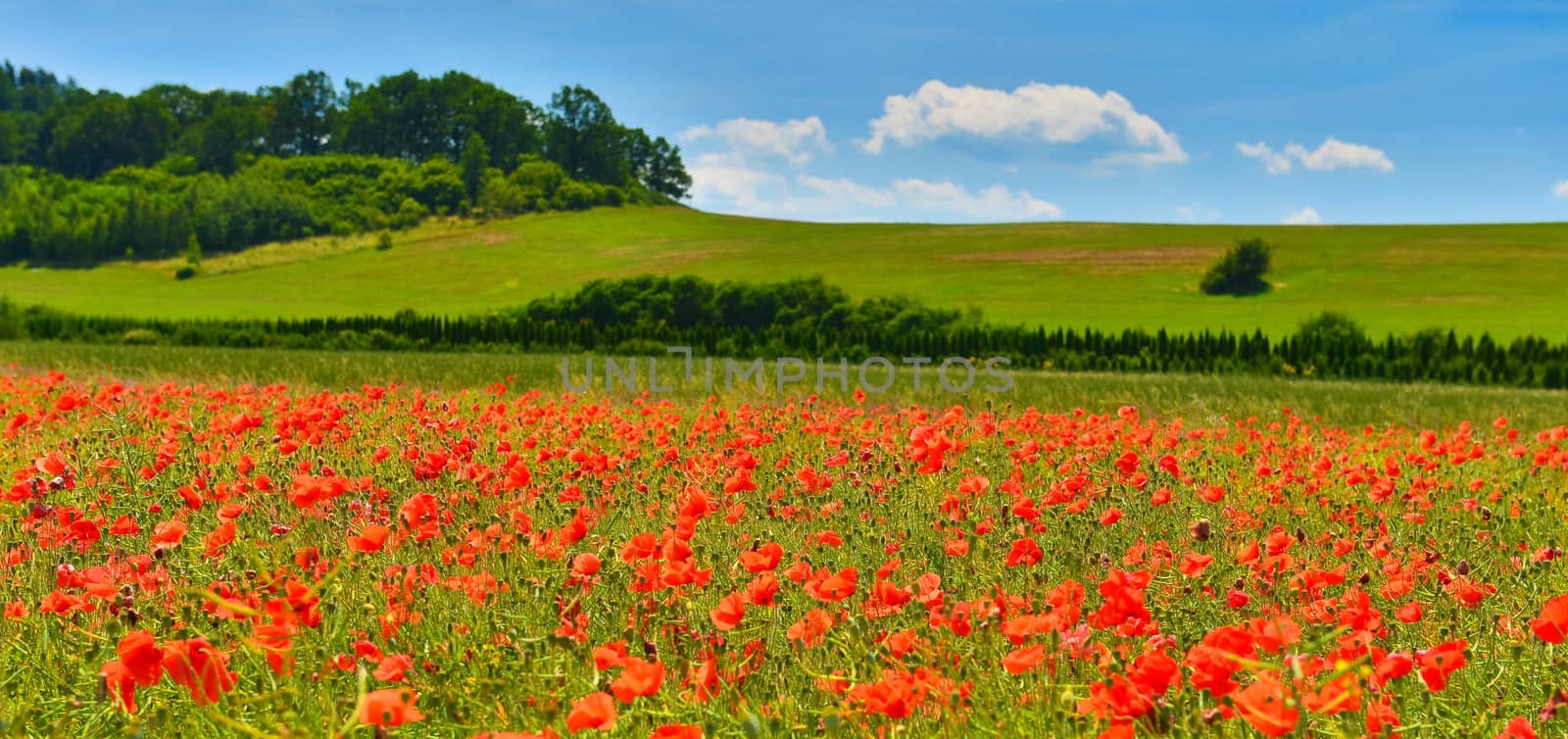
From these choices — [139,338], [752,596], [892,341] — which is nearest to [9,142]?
[139,338]

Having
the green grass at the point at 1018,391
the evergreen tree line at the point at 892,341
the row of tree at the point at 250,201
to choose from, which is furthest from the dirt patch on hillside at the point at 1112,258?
the row of tree at the point at 250,201

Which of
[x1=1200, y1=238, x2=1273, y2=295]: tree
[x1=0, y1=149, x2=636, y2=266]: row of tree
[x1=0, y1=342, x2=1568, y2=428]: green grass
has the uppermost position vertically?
[x1=0, y1=149, x2=636, y2=266]: row of tree

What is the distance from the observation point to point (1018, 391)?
41.9ft

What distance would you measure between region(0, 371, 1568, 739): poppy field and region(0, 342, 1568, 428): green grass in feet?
13.9

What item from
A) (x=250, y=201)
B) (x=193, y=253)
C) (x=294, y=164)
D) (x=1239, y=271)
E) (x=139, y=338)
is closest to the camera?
(x=139, y=338)

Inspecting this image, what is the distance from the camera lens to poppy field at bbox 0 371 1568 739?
1967 mm

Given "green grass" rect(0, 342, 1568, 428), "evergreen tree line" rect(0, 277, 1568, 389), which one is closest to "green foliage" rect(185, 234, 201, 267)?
"evergreen tree line" rect(0, 277, 1568, 389)

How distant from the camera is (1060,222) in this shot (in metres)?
74.9

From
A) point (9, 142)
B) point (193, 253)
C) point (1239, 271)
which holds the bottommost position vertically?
point (1239, 271)

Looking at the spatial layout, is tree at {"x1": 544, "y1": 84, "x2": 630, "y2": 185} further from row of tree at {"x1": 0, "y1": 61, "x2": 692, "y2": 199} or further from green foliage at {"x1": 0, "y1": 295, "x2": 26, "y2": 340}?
green foliage at {"x1": 0, "y1": 295, "x2": 26, "y2": 340}

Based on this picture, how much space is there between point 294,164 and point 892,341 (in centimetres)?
8547

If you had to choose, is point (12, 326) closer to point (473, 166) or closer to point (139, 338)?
point (139, 338)

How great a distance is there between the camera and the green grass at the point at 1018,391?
10.8 meters

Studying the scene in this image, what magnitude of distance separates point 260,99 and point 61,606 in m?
134
